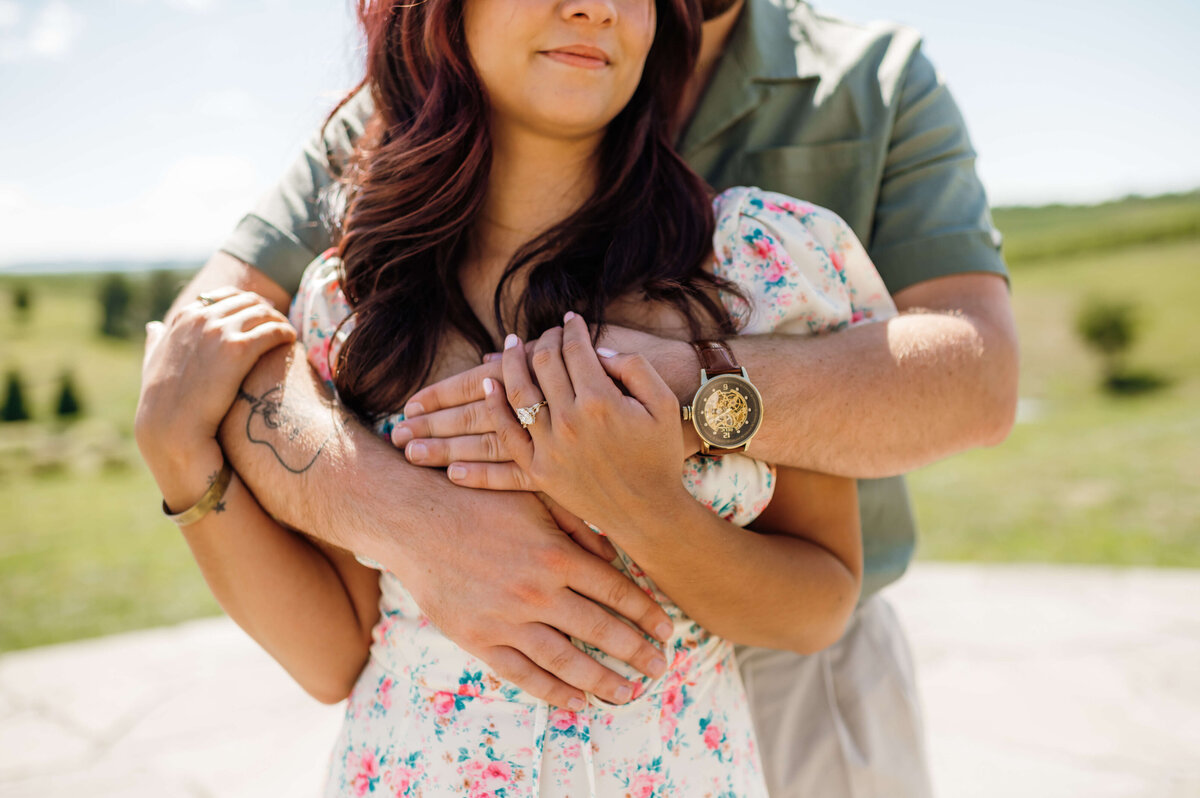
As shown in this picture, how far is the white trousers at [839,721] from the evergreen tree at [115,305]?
12.1 m

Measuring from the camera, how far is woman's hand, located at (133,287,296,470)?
4.75 feet

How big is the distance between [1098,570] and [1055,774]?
210 cm

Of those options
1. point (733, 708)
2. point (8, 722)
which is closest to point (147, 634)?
point (8, 722)

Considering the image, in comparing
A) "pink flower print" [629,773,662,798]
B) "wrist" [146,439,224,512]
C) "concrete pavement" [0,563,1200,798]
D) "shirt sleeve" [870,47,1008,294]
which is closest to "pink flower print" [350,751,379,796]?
"pink flower print" [629,773,662,798]

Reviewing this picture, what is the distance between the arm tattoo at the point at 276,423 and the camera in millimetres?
1449

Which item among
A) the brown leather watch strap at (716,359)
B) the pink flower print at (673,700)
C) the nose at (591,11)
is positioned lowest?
the pink flower print at (673,700)

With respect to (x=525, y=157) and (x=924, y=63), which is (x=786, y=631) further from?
(x=924, y=63)

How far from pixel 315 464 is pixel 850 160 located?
1.32 m

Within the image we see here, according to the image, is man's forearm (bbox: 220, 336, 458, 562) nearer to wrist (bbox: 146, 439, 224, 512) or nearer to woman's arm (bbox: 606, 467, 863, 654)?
wrist (bbox: 146, 439, 224, 512)

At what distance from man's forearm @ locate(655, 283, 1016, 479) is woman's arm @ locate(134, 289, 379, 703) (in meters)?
0.76

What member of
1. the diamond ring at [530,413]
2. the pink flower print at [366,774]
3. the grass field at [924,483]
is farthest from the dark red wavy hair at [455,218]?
the grass field at [924,483]

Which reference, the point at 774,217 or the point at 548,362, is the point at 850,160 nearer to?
the point at 774,217

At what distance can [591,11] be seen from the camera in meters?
1.38

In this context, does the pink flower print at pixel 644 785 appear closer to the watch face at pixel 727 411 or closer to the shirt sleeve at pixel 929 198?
the watch face at pixel 727 411
